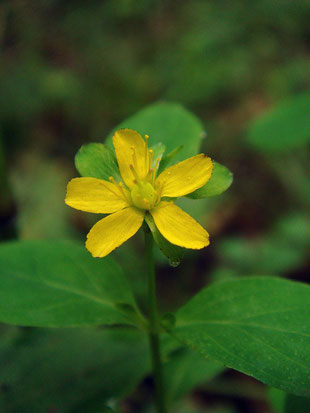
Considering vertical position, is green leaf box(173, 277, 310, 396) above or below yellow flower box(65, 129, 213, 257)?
below

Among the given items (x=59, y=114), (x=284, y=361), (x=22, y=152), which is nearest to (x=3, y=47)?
(x=59, y=114)

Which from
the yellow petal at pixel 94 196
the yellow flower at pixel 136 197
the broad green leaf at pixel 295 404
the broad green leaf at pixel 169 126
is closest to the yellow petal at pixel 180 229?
the yellow flower at pixel 136 197

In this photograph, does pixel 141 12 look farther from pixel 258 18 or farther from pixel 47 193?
pixel 47 193

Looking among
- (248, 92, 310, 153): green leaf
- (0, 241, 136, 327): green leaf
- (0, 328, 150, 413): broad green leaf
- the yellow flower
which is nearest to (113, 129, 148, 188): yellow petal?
the yellow flower

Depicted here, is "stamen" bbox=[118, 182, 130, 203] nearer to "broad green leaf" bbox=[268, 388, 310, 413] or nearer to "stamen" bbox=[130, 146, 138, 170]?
"stamen" bbox=[130, 146, 138, 170]

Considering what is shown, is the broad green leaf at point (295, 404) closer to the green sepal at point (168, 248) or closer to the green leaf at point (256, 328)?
the green leaf at point (256, 328)

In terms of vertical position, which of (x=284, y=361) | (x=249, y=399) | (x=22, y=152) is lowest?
(x=249, y=399)
